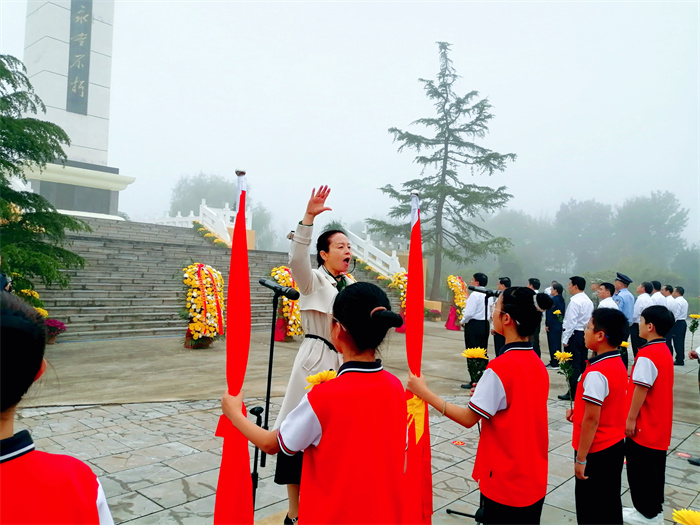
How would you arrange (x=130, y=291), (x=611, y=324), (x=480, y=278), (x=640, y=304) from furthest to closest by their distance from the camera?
(x=130, y=291) → (x=640, y=304) → (x=480, y=278) → (x=611, y=324)

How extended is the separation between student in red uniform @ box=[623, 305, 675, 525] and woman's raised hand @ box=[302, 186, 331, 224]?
220cm

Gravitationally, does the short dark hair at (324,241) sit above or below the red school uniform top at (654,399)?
above

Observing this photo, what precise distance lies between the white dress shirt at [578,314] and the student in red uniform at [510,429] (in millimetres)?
5617

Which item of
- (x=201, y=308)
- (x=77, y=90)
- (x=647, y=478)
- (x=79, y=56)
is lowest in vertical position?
(x=647, y=478)

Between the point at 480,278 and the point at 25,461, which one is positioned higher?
the point at 480,278

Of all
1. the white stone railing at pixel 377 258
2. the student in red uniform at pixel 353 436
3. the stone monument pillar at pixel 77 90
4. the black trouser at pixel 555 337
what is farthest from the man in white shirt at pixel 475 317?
the stone monument pillar at pixel 77 90

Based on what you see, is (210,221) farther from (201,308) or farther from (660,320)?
(660,320)

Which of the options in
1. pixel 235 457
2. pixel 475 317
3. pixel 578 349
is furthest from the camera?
pixel 475 317

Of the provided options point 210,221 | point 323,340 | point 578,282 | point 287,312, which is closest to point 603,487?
point 323,340

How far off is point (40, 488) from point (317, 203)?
1.65 meters

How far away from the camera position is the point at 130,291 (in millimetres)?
11820

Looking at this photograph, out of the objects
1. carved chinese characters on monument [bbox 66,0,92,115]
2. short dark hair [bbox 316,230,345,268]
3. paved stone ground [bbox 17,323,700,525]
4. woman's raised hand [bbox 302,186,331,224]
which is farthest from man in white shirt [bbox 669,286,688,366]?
carved chinese characters on monument [bbox 66,0,92,115]

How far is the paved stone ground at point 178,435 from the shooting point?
10.4ft

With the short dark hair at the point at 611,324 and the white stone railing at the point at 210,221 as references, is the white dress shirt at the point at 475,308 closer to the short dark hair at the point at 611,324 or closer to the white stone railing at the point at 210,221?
the short dark hair at the point at 611,324
